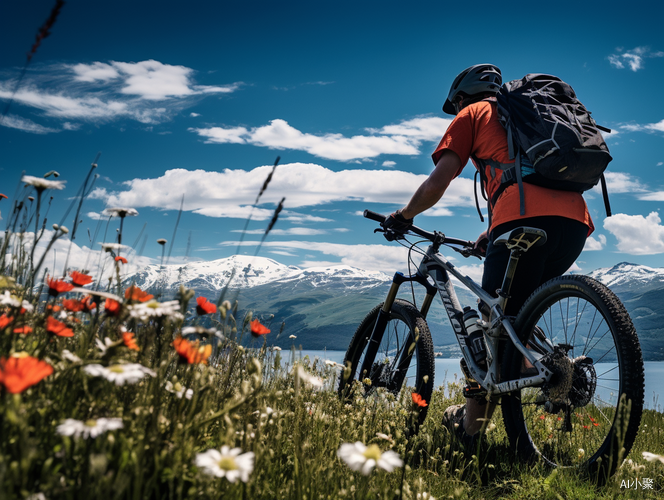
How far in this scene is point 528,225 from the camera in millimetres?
3316

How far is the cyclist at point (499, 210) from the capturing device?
3.32 meters

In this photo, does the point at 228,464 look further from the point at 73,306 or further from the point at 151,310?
the point at 73,306

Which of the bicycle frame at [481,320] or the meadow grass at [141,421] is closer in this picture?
the meadow grass at [141,421]

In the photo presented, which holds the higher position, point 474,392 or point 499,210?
point 499,210

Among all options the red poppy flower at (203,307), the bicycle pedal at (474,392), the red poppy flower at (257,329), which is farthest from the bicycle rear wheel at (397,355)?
the red poppy flower at (203,307)

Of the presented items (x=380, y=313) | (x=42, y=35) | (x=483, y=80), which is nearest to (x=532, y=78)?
(x=483, y=80)

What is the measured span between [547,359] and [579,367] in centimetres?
24

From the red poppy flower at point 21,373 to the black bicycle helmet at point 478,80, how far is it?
13.8ft

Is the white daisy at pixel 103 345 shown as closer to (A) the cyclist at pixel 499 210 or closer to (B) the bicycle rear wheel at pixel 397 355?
(B) the bicycle rear wheel at pixel 397 355

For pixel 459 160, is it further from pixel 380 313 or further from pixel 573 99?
pixel 380 313

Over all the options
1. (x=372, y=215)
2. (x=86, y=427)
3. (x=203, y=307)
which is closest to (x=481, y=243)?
(x=372, y=215)

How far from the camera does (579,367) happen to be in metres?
3.10

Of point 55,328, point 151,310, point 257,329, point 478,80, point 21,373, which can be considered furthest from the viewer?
point 478,80

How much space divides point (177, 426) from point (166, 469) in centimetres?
13
